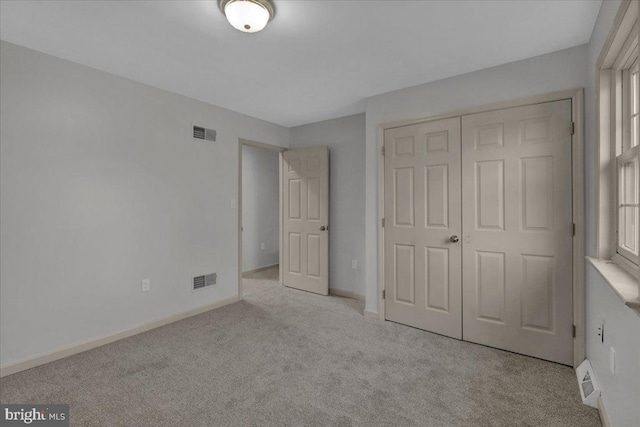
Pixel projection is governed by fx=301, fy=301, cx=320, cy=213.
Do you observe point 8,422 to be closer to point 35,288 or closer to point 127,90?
point 35,288

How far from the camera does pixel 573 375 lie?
2156 mm

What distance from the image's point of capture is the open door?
4184mm

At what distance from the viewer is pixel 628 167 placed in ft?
5.54

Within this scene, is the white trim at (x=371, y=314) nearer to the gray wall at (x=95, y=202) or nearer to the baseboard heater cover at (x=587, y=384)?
the baseboard heater cover at (x=587, y=384)

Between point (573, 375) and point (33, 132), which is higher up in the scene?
point (33, 132)

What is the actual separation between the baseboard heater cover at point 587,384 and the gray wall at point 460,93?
1.71 m

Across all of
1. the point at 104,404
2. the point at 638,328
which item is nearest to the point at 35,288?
the point at 104,404

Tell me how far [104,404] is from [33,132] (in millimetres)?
2049

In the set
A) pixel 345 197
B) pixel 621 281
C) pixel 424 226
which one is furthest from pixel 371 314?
pixel 621 281

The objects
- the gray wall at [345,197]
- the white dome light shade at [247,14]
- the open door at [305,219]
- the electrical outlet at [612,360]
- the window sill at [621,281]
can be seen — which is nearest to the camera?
the window sill at [621,281]

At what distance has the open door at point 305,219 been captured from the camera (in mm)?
4184

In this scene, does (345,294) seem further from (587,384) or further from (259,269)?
(587,384)

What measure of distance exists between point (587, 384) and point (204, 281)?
11.5ft

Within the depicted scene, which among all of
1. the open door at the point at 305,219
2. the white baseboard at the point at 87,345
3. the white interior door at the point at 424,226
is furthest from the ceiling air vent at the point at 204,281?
the white interior door at the point at 424,226
